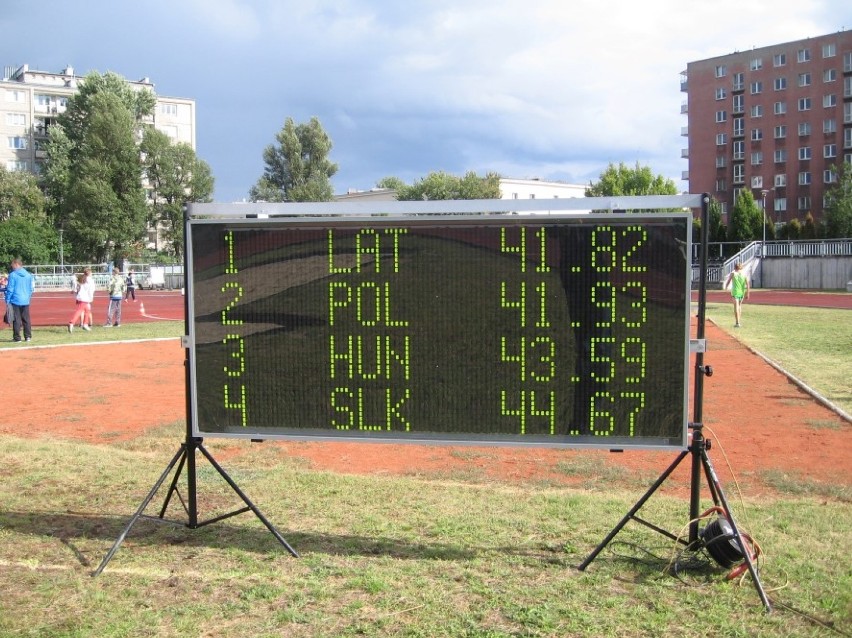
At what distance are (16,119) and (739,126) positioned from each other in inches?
3654

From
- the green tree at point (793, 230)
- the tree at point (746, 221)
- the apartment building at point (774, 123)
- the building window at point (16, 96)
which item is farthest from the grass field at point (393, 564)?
the building window at point (16, 96)

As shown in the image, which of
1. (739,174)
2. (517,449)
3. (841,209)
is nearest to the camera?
(517,449)

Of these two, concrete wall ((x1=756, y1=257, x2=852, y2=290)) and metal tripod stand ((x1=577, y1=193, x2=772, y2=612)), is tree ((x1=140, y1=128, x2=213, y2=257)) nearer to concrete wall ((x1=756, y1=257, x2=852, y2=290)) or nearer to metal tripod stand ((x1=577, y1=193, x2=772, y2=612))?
concrete wall ((x1=756, y1=257, x2=852, y2=290))

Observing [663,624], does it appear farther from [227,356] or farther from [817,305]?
[817,305]

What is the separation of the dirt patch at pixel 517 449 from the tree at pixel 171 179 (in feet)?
242

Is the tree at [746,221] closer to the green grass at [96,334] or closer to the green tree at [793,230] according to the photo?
the green tree at [793,230]

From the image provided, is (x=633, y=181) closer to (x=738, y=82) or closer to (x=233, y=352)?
(x=738, y=82)

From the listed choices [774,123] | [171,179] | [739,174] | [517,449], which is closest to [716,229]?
[739,174]

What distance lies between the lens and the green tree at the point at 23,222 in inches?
2849

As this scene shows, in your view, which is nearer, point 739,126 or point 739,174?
point 739,126

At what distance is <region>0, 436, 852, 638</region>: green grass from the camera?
14.1ft

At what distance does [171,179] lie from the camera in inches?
3445

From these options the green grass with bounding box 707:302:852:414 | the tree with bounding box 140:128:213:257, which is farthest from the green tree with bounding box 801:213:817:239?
the tree with bounding box 140:128:213:257

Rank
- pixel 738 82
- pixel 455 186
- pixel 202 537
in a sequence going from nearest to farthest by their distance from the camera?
pixel 202 537
pixel 738 82
pixel 455 186
